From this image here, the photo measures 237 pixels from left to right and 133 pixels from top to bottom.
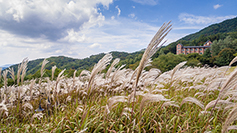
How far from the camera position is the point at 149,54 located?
3.53 feet

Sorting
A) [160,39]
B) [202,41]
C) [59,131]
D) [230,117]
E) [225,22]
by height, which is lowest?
[59,131]

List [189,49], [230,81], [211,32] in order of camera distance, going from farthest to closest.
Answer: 1. [211,32]
2. [189,49]
3. [230,81]

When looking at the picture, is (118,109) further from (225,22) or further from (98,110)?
(225,22)

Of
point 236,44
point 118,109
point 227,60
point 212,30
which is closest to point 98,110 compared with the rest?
point 118,109

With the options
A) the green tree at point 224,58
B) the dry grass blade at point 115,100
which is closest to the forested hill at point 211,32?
the green tree at point 224,58

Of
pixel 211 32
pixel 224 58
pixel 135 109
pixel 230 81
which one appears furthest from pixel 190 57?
pixel 211 32

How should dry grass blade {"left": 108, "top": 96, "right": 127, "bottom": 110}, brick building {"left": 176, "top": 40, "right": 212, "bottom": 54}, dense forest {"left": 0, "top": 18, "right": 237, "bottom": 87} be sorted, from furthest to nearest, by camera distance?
brick building {"left": 176, "top": 40, "right": 212, "bottom": 54} → dense forest {"left": 0, "top": 18, "right": 237, "bottom": 87} → dry grass blade {"left": 108, "top": 96, "right": 127, "bottom": 110}

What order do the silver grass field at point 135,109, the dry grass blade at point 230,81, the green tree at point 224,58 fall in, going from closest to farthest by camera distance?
the dry grass blade at point 230,81
the silver grass field at point 135,109
the green tree at point 224,58

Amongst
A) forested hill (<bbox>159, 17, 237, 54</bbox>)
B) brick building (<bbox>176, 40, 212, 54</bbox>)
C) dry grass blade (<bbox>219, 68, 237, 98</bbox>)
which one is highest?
forested hill (<bbox>159, 17, 237, 54</bbox>)

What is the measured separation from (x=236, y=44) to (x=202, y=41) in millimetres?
27351

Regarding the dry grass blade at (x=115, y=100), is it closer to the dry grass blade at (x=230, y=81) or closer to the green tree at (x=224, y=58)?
the dry grass blade at (x=230, y=81)

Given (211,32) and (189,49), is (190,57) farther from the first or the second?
(211,32)

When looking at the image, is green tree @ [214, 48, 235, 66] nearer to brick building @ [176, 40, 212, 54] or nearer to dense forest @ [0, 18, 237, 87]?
dense forest @ [0, 18, 237, 87]

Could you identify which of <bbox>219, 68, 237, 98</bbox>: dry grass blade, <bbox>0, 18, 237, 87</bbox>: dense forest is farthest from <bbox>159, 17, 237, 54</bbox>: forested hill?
<bbox>219, 68, 237, 98</bbox>: dry grass blade
